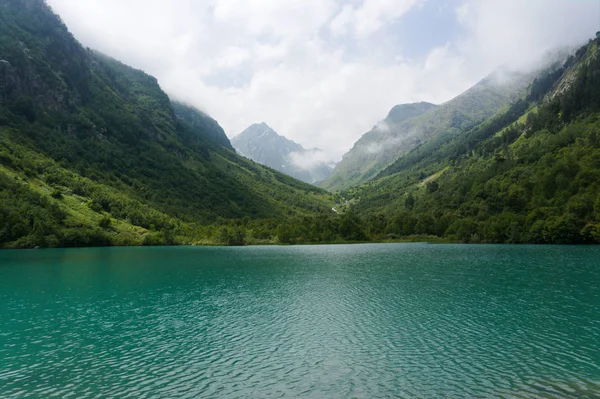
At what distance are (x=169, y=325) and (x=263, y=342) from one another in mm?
13245

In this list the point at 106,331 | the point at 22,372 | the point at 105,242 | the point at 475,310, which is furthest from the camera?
the point at 105,242

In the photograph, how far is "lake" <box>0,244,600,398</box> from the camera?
25.8 meters

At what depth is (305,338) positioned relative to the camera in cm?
3750

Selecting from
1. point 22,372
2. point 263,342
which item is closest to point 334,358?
point 263,342

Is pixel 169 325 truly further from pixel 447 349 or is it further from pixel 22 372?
pixel 447 349

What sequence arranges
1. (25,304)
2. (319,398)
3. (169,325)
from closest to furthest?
(319,398) → (169,325) → (25,304)

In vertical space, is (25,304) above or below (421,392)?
above

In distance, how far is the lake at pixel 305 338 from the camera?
25.8 metres

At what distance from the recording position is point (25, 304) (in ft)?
172

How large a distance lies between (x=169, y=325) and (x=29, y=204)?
16829cm

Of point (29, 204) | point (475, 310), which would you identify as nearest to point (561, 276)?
point (475, 310)

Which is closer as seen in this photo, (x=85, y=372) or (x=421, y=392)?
(x=421, y=392)

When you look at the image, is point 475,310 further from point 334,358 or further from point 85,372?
point 85,372

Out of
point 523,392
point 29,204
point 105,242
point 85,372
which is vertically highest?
point 29,204
